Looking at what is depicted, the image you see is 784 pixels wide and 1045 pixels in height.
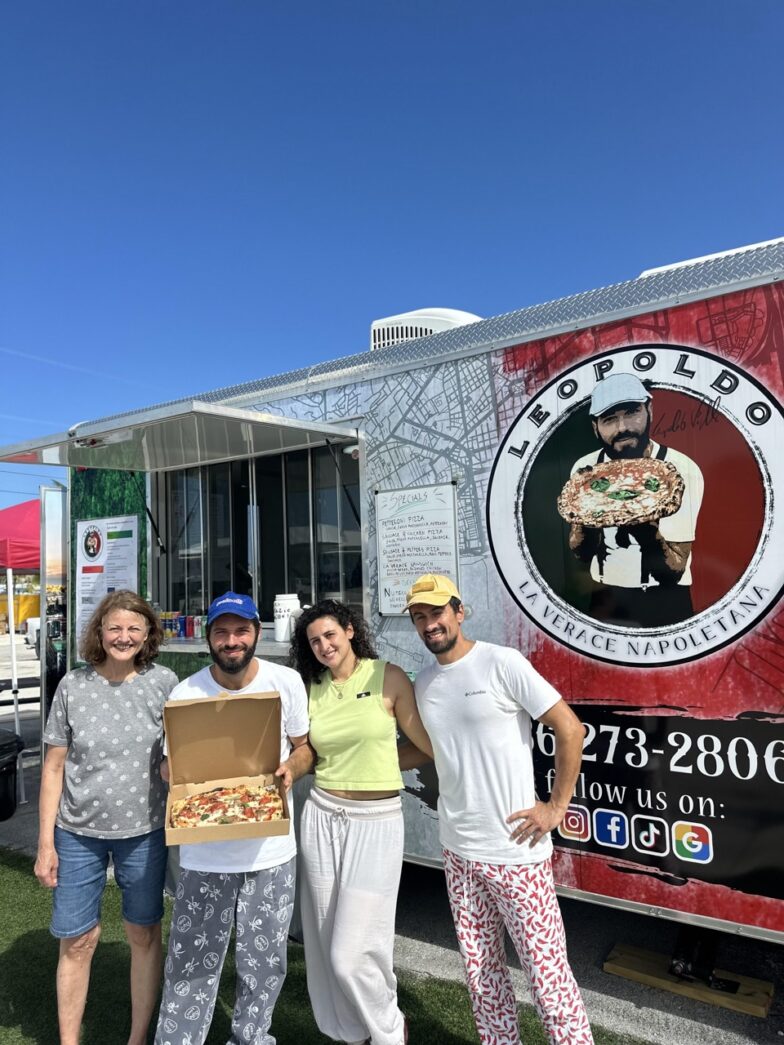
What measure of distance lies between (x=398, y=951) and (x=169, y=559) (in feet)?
8.75

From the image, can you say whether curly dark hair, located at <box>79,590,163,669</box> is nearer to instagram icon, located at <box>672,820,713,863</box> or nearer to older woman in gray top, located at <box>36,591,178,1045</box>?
older woman in gray top, located at <box>36,591,178,1045</box>

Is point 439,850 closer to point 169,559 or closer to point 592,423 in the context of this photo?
point 592,423

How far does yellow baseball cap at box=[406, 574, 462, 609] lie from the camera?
2320mm

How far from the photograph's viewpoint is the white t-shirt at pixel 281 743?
2.32 metres

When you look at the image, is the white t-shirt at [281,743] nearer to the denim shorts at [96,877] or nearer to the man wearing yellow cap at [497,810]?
the denim shorts at [96,877]

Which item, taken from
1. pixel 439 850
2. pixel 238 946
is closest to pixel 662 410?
pixel 439 850

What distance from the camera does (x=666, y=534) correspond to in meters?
2.75

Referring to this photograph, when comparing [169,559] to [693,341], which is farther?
[169,559]

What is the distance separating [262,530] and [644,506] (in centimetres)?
232

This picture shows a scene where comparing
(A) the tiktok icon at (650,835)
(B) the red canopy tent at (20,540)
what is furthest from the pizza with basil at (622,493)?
(B) the red canopy tent at (20,540)

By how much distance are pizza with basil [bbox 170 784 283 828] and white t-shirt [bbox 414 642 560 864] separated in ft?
1.83

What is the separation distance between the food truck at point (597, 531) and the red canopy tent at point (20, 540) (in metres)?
3.72

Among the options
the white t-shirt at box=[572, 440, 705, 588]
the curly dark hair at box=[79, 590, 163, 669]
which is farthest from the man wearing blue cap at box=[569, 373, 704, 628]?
the curly dark hair at box=[79, 590, 163, 669]

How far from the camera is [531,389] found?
3.15 metres
